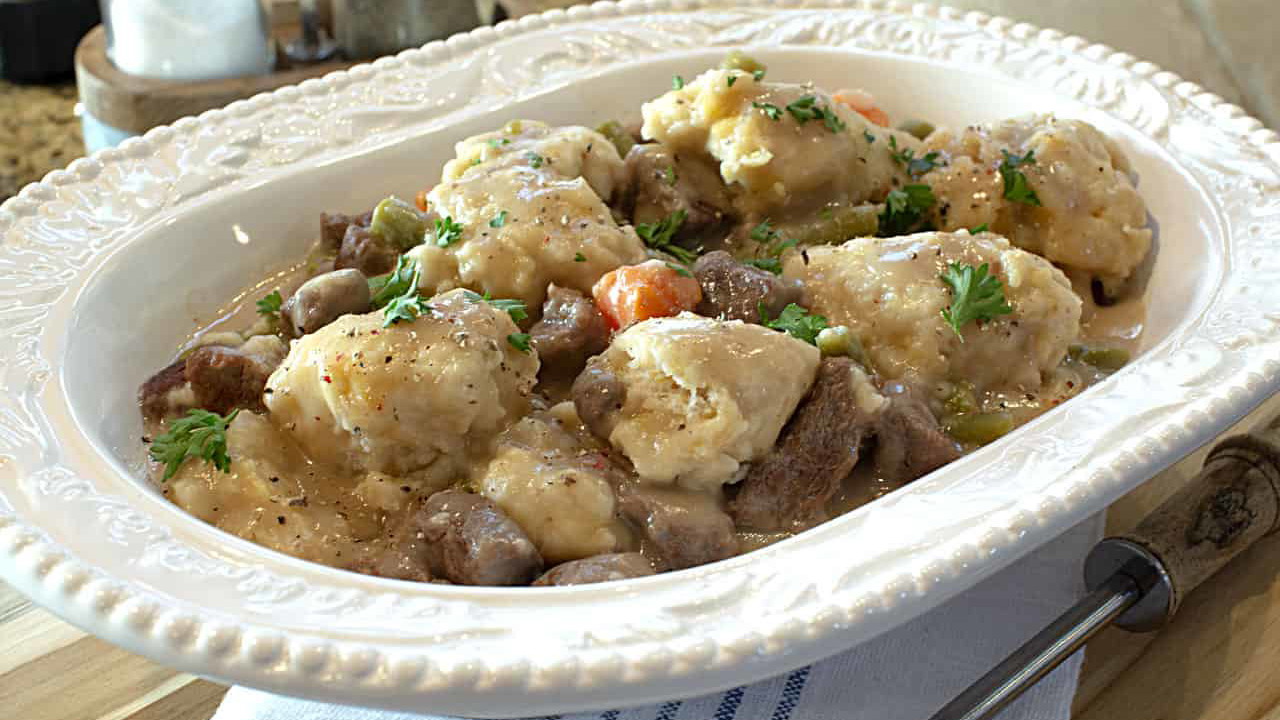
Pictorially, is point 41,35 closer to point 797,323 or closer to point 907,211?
point 907,211

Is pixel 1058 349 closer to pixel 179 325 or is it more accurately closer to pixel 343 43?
pixel 179 325

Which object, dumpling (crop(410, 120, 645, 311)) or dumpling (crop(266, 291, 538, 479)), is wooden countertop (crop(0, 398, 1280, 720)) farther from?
dumpling (crop(410, 120, 645, 311))

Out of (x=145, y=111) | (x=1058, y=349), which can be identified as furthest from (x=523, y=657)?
(x=145, y=111)

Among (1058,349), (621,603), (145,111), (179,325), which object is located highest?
(621,603)

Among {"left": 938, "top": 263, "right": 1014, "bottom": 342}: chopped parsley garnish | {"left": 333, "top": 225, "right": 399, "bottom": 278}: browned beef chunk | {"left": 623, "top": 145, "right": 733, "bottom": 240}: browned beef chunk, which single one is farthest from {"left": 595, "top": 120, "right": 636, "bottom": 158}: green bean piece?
{"left": 938, "top": 263, "right": 1014, "bottom": 342}: chopped parsley garnish

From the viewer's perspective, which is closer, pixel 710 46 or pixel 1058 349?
pixel 1058 349

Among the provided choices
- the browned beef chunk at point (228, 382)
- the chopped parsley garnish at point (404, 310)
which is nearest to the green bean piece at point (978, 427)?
the chopped parsley garnish at point (404, 310)

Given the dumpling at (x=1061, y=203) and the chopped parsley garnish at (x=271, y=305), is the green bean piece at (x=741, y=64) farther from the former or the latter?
the chopped parsley garnish at (x=271, y=305)
